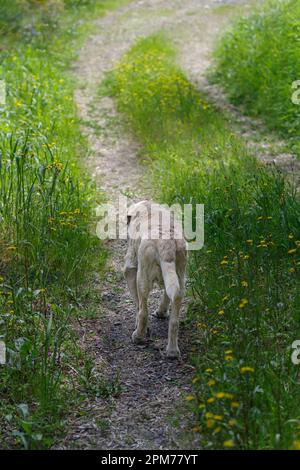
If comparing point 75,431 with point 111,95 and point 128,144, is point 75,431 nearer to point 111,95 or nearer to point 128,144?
point 128,144

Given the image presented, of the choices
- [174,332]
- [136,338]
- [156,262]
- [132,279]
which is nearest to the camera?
[174,332]

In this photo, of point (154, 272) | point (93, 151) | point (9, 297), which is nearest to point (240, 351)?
point (154, 272)

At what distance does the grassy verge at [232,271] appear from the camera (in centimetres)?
435

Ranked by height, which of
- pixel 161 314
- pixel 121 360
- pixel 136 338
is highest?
pixel 161 314

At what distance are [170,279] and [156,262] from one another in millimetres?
327

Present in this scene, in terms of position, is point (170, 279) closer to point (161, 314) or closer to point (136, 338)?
point (136, 338)

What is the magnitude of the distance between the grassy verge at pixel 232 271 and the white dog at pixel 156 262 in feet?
1.03

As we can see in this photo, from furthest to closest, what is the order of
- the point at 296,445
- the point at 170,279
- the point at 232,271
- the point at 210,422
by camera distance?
the point at 232,271, the point at 170,279, the point at 210,422, the point at 296,445

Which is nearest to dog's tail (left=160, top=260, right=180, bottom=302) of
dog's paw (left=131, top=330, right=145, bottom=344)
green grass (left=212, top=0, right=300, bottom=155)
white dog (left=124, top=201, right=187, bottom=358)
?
white dog (left=124, top=201, right=187, bottom=358)

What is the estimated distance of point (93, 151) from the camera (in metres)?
10.3

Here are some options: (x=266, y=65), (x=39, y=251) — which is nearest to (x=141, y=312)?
(x=39, y=251)

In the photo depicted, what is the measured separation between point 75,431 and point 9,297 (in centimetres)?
166

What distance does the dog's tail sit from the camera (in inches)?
205

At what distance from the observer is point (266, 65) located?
11859 millimetres
